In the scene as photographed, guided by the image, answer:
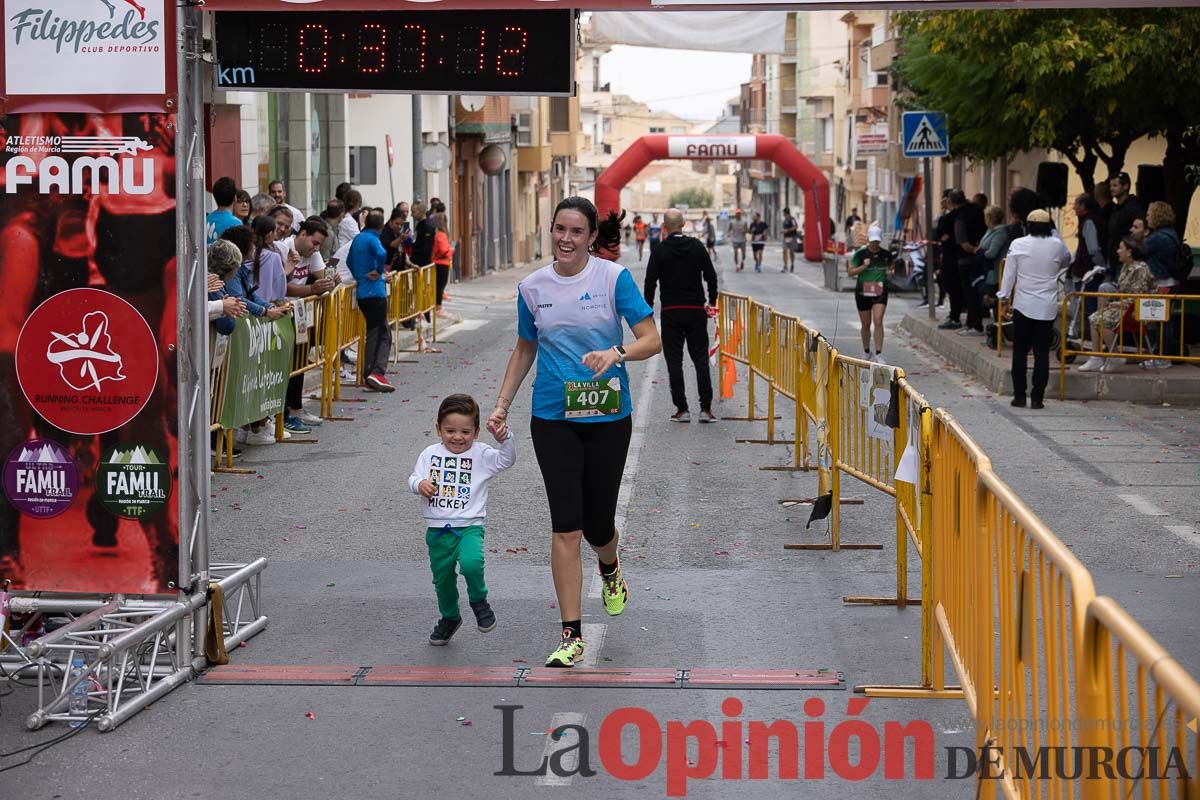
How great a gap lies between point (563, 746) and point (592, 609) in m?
2.18

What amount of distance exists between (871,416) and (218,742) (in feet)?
12.5

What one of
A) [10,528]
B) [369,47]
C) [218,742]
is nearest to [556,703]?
[218,742]

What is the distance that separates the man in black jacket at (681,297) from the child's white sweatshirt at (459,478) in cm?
764

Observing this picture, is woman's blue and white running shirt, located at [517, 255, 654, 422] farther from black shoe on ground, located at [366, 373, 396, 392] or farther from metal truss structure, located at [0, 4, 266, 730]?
black shoe on ground, located at [366, 373, 396, 392]

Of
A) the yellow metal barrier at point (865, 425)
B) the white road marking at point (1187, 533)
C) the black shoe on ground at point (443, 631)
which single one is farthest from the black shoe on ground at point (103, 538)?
the white road marking at point (1187, 533)

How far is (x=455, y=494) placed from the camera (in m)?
7.45

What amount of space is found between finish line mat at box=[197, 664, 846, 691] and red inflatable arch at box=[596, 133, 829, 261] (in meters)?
35.6

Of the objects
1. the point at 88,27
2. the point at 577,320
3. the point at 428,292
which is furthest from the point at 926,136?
the point at 88,27

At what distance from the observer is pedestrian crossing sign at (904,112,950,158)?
24328 millimetres

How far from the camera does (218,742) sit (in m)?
6.24

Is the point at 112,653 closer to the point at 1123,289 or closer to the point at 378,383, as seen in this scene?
the point at 378,383

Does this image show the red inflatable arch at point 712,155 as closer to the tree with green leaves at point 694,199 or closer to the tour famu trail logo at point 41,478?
the tour famu trail logo at point 41,478

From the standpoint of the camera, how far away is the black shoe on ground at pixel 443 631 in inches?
298

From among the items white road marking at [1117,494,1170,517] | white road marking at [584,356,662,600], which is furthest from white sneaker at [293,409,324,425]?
white road marking at [1117,494,1170,517]
